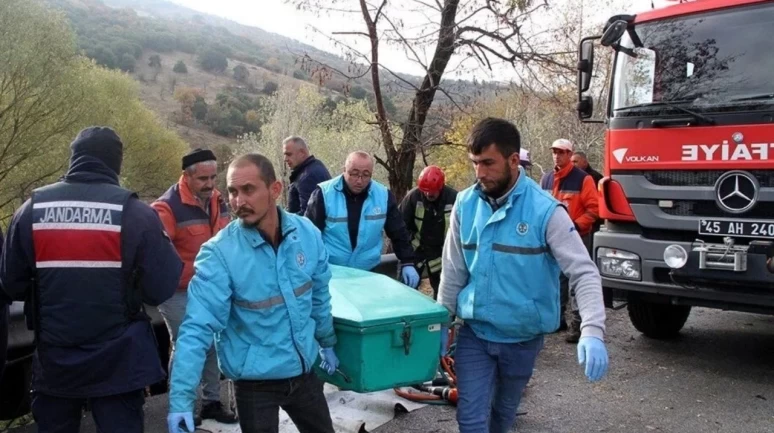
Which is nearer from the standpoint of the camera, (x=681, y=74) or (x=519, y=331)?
(x=519, y=331)

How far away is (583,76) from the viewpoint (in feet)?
20.1

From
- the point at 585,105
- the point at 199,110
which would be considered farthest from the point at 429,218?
the point at 199,110

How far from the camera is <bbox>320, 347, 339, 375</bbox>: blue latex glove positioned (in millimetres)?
3178

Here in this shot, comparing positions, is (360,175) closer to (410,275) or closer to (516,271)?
(410,275)

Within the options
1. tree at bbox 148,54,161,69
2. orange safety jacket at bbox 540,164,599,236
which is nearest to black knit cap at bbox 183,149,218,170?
orange safety jacket at bbox 540,164,599,236

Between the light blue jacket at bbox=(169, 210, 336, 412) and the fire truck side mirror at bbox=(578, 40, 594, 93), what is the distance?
13.4 ft

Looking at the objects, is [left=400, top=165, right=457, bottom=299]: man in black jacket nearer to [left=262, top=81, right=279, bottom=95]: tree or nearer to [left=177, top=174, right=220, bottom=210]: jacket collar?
[left=177, top=174, right=220, bottom=210]: jacket collar

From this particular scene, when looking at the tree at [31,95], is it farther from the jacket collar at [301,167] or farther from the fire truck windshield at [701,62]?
A: the fire truck windshield at [701,62]

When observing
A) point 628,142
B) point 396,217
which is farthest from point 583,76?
point 396,217

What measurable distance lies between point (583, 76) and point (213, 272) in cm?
456

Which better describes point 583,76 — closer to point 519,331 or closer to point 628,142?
point 628,142

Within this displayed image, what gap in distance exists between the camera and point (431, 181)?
6.11 meters

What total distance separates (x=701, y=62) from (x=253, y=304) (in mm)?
4430

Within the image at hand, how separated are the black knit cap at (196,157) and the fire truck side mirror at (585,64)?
3.51 meters
